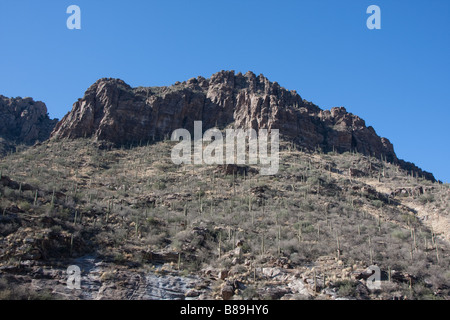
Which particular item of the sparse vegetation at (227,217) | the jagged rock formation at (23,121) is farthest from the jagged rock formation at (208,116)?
the jagged rock formation at (23,121)

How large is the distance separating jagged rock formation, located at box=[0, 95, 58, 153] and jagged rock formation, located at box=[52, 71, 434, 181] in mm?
10030

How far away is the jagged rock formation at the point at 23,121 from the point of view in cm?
5878

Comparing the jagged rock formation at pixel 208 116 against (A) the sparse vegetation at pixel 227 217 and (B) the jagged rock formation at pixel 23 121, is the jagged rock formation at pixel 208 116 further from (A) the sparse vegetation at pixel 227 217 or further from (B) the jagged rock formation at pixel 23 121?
(B) the jagged rock formation at pixel 23 121

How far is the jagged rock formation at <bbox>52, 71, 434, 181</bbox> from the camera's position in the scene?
164ft

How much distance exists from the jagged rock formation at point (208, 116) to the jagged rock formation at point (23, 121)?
10.0 m

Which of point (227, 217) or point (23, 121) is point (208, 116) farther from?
point (23, 121)

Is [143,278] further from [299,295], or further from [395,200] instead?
[395,200]

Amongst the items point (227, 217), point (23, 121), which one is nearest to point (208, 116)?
point (227, 217)

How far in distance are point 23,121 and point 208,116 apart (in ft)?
106

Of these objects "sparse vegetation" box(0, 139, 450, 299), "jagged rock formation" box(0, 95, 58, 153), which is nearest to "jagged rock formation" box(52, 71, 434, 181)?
"sparse vegetation" box(0, 139, 450, 299)
